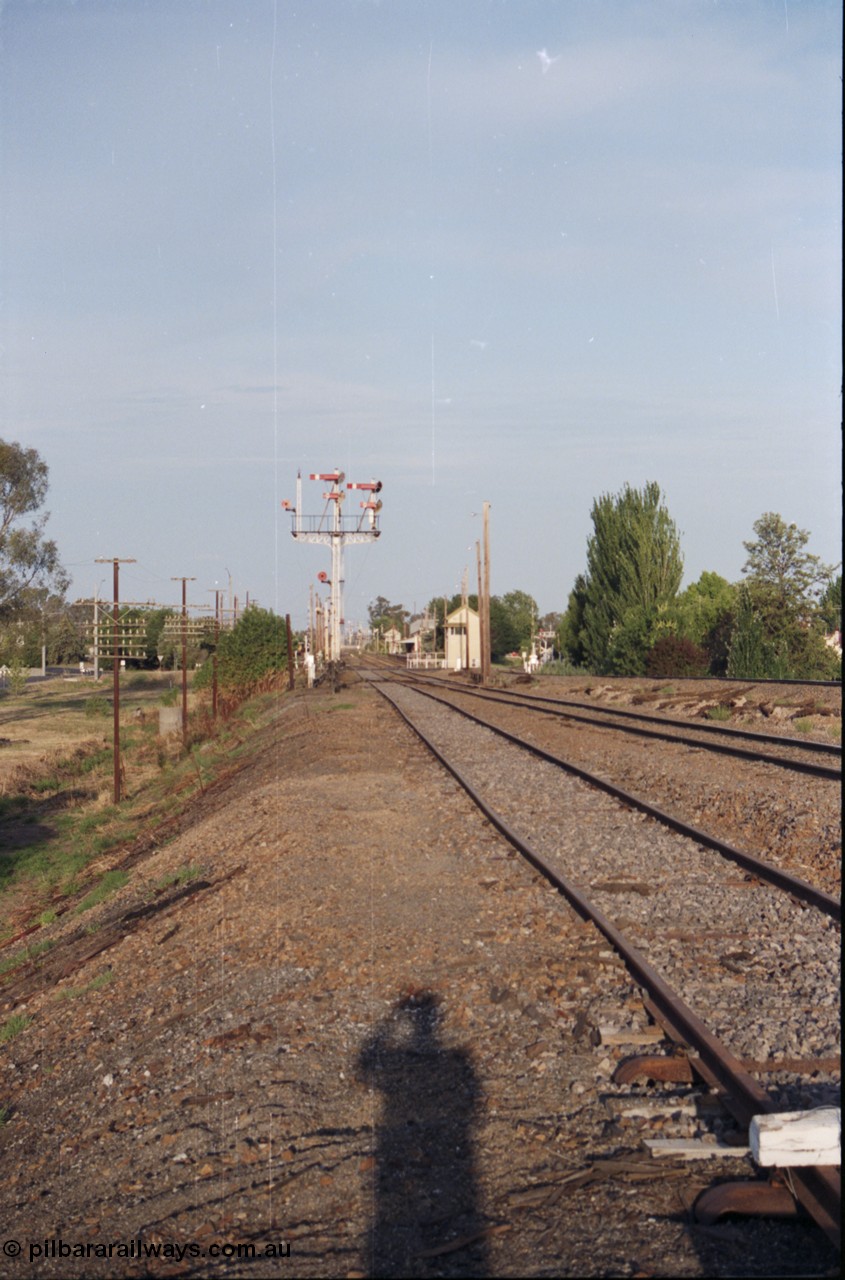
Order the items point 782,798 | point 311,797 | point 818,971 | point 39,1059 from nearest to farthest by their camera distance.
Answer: point 818,971 < point 39,1059 < point 782,798 < point 311,797

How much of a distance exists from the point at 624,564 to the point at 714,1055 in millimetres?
62481

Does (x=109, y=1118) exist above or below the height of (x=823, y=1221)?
below

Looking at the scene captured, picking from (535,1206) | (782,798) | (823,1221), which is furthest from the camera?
(782,798)

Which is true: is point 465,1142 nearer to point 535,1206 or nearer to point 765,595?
point 535,1206

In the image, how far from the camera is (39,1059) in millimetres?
6625

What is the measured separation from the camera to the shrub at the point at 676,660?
46.8 meters

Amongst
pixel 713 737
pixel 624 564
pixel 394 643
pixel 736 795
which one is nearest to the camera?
pixel 736 795

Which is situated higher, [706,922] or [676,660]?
[676,660]

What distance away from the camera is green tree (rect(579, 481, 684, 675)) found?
64.9 metres

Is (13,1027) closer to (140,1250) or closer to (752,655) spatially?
(140,1250)

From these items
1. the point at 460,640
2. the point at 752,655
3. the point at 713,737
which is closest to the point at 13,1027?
the point at 713,737

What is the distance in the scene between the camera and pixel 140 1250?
3.70m

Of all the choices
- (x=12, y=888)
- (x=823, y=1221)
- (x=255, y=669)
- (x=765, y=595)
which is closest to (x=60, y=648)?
(x=255, y=669)

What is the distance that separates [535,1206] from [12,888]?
48.8 feet
